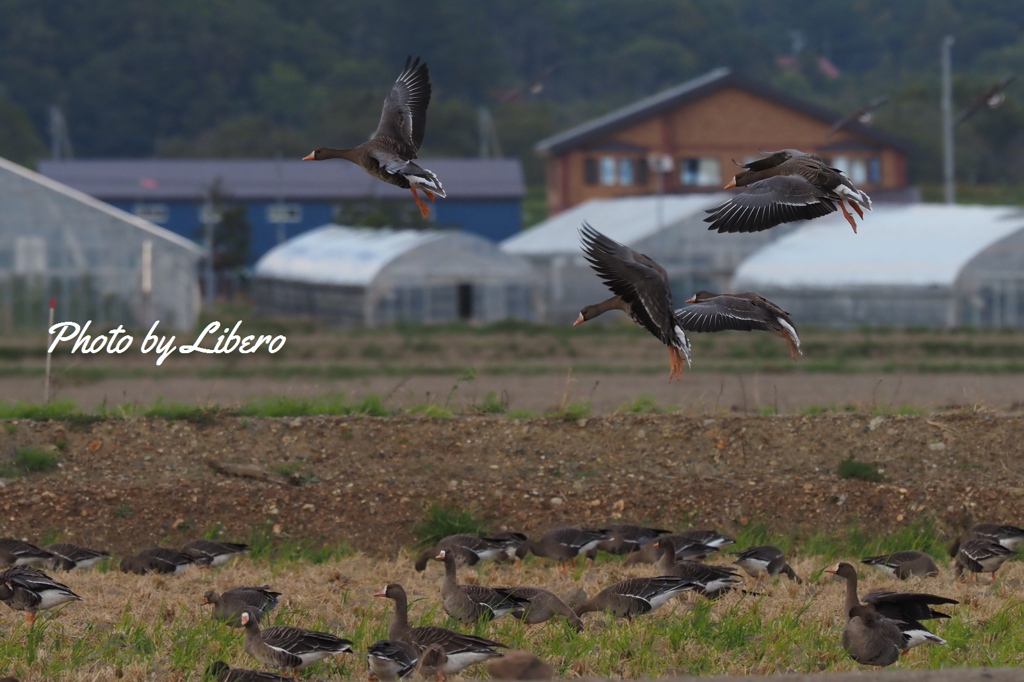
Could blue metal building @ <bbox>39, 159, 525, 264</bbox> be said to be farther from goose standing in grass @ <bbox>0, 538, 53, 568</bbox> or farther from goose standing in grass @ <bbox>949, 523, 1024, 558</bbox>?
goose standing in grass @ <bbox>949, 523, 1024, 558</bbox>

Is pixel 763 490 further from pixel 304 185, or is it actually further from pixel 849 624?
pixel 304 185

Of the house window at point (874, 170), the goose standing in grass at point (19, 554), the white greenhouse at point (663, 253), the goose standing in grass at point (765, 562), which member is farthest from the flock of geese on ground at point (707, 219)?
the house window at point (874, 170)

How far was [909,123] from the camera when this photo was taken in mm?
83750

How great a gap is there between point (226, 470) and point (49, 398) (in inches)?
117

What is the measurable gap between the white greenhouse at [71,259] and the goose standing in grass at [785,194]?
31155mm

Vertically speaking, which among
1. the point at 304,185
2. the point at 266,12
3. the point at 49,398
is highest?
the point at 266,12

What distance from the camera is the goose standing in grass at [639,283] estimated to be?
28.9 ft

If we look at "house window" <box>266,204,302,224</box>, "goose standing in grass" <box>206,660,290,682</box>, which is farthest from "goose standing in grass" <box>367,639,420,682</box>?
"house window" <box>266,204,302,224</box>

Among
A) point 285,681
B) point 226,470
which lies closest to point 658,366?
point 226,470

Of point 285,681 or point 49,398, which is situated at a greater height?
point 49,398

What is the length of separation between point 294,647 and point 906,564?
16.2 feet

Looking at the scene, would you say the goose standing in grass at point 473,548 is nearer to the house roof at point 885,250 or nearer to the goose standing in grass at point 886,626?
the goose standing in grass at point 886,626

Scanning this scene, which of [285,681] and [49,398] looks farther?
[49,398]

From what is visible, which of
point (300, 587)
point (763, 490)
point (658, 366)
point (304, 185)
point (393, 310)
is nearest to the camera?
point (300, 587)
